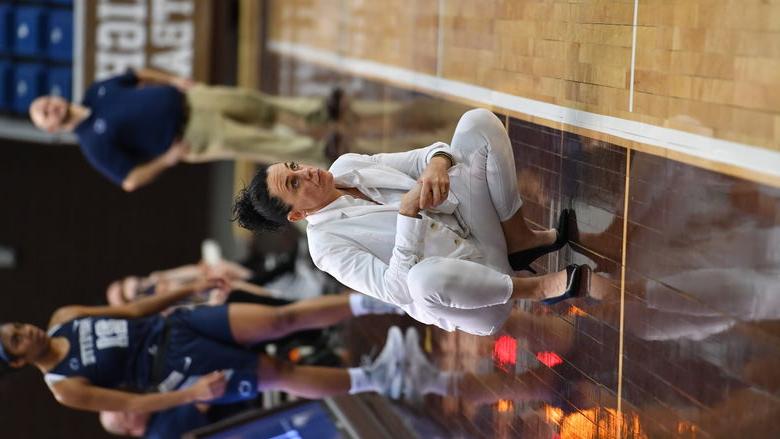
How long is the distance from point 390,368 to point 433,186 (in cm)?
174

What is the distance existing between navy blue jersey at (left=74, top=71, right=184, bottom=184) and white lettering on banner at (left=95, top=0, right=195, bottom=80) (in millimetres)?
1364

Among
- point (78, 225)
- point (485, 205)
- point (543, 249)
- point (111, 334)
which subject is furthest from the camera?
point (78, 225)

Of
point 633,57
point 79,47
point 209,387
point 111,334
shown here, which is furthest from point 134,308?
point 79,47

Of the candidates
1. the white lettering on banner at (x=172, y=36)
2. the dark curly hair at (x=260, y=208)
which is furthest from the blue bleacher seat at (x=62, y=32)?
the dark curly hair at (x=260, y=208)

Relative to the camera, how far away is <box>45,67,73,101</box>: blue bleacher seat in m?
5.99

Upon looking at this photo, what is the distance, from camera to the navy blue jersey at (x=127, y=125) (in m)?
4.40

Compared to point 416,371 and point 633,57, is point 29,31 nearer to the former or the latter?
point 416,371

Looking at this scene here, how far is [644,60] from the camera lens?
2174 mm

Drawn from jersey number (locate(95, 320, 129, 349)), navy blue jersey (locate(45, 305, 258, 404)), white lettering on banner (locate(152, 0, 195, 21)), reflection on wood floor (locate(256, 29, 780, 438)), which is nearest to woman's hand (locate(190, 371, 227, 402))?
navy blue jersey (locate(45, 305, 258, 404))

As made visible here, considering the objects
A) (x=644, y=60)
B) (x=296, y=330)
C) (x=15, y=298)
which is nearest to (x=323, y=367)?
(x=296, y=330)

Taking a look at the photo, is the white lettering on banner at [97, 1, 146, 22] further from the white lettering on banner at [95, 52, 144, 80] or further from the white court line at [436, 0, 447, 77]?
the white court line at [436, 0, 447, 77]

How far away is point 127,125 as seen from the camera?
4402 millimetres

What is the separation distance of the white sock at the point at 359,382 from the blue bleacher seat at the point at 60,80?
3.43m

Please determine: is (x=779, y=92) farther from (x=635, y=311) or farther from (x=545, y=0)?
(x=545, y=0)
